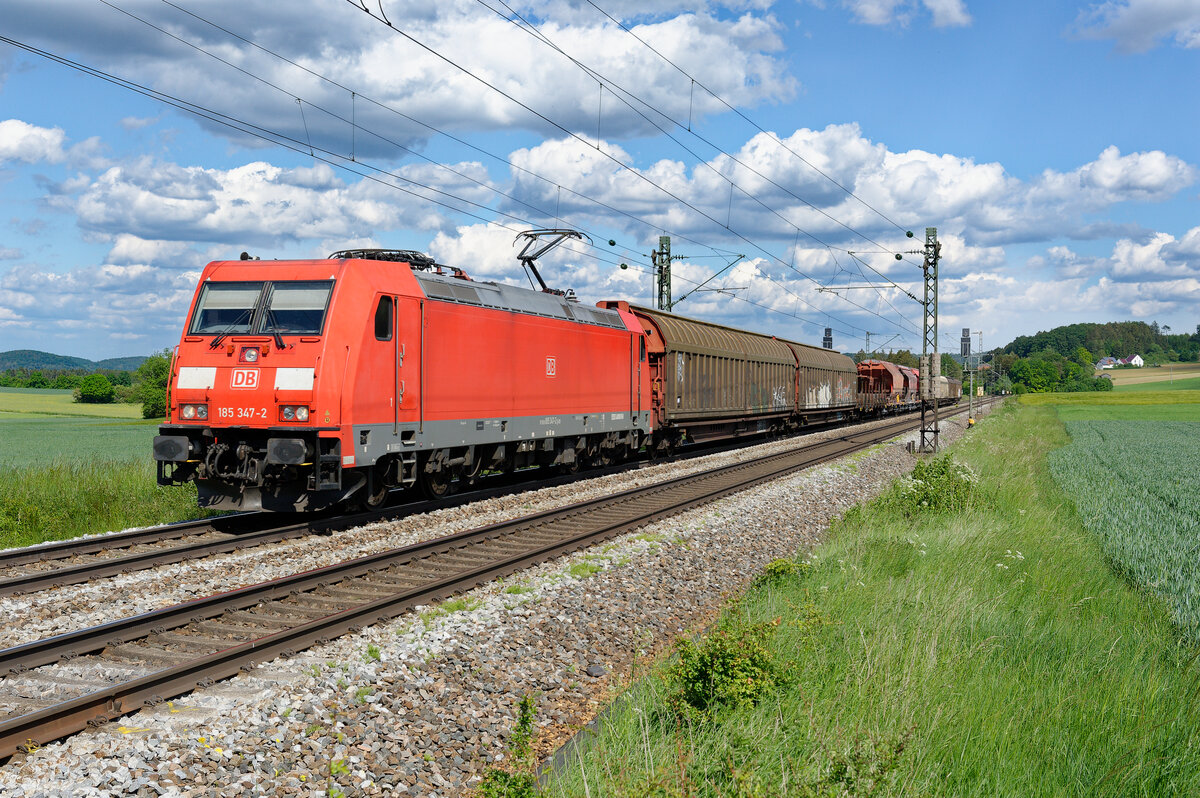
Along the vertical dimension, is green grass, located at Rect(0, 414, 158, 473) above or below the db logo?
below

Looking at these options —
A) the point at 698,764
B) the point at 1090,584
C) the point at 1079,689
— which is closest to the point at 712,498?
the point at 1090,584

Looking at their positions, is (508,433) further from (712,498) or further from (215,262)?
(215,262)

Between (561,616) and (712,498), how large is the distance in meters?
8.12

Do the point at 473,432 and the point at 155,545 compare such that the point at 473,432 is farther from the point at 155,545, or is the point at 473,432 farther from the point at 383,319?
the point at 155,545

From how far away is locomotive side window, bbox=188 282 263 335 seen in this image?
39.2ft

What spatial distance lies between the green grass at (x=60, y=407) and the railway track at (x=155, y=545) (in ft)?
204

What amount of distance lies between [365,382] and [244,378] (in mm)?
1634

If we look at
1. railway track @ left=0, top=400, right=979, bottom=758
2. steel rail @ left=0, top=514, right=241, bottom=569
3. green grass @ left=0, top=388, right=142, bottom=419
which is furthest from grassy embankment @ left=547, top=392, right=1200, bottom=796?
green grass @ left=0, top=388, right=142, bottom=419

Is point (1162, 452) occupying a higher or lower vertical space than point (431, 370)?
lower

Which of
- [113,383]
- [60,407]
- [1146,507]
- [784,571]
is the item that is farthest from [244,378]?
[113,383]

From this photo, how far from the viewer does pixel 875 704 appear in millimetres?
5352

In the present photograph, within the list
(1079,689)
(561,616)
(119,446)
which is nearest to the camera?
(1079,689)

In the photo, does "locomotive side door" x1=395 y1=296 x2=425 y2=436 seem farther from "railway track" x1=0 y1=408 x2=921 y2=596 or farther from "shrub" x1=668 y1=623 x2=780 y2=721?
"shrub" x1=668 y1=623 x2=780 y2=721

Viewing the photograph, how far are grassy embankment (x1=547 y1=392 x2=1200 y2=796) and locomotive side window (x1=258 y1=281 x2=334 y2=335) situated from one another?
6917 mm
